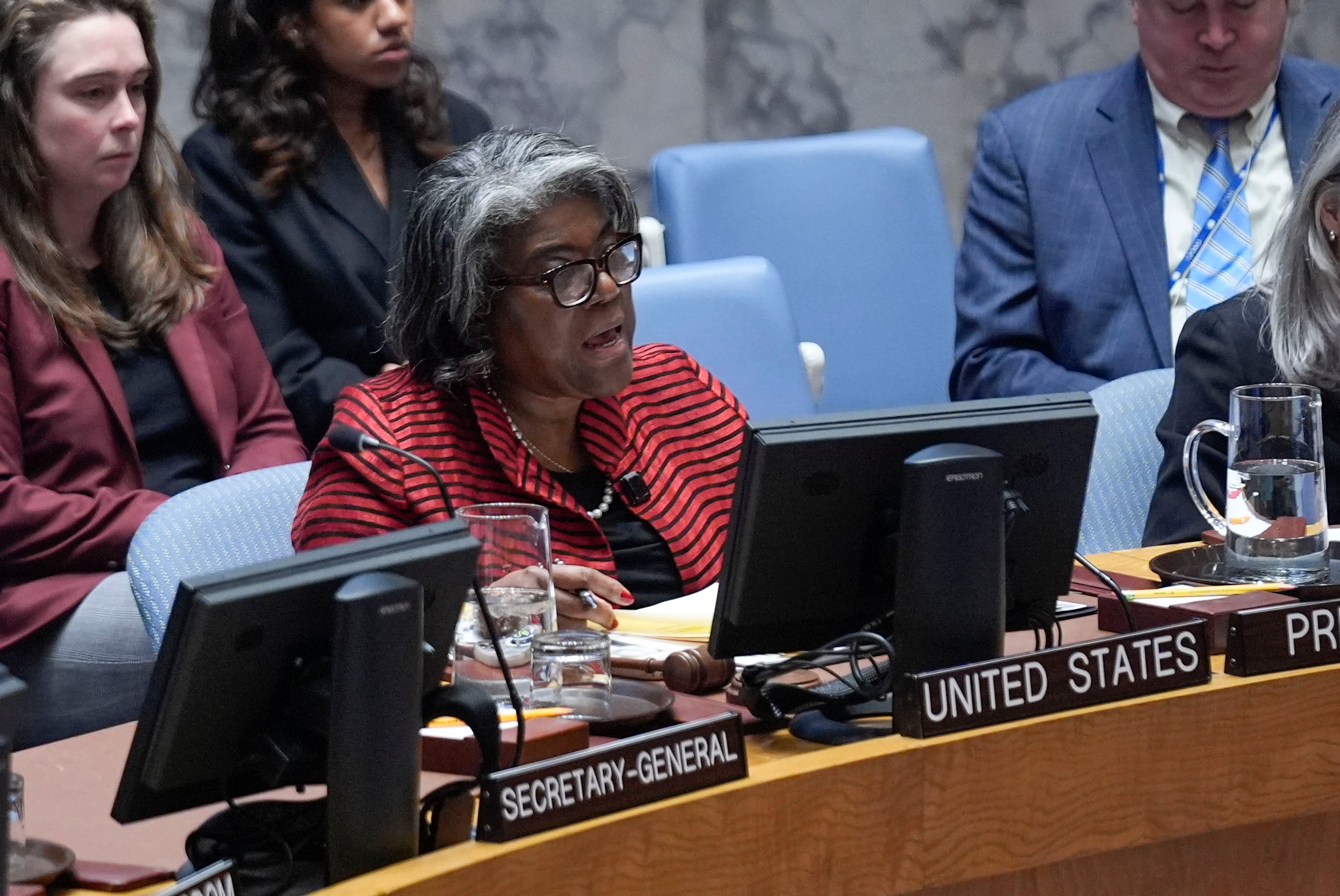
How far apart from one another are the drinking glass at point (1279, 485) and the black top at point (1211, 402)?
45 centimetres

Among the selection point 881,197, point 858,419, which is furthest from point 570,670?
point 881,197

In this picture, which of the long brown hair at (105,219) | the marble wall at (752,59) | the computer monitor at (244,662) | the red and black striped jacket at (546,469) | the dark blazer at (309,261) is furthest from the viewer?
the marble wall at (752,59)

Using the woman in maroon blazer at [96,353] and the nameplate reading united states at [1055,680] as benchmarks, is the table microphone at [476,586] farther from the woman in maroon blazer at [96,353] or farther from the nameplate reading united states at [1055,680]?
the woman in maroon blazer at [96,353]

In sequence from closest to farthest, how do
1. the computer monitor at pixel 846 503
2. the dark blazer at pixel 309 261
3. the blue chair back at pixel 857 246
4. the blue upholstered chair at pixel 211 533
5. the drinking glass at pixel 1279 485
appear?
the computer monitor at pixel 846 503
the drinking glass at pixel 1279 485
the blue upholstered chair at pixel 211 533
the dark blazer at pixel 309 261
the blue chair back at pixel 857 246

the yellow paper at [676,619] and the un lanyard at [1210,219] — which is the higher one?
the un lanyard at [1210,219]

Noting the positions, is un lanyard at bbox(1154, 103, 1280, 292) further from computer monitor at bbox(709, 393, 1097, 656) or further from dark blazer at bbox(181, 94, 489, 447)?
computer monitor at bbox(709, 393, 1097, 656)

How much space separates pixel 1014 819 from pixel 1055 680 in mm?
115

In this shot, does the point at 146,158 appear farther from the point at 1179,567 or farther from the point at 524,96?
the point at 1179,567

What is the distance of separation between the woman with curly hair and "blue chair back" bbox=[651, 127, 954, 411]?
684 mm

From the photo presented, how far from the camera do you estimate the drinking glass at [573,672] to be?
5.18ft

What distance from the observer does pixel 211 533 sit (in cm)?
206

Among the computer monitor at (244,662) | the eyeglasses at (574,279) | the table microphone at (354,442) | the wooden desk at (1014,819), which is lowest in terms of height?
the wooden desk at (1014,819)

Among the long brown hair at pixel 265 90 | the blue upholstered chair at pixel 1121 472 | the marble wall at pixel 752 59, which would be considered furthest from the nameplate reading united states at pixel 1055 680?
the marble wall at pixel 752 59

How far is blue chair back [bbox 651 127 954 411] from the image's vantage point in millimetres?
3693
